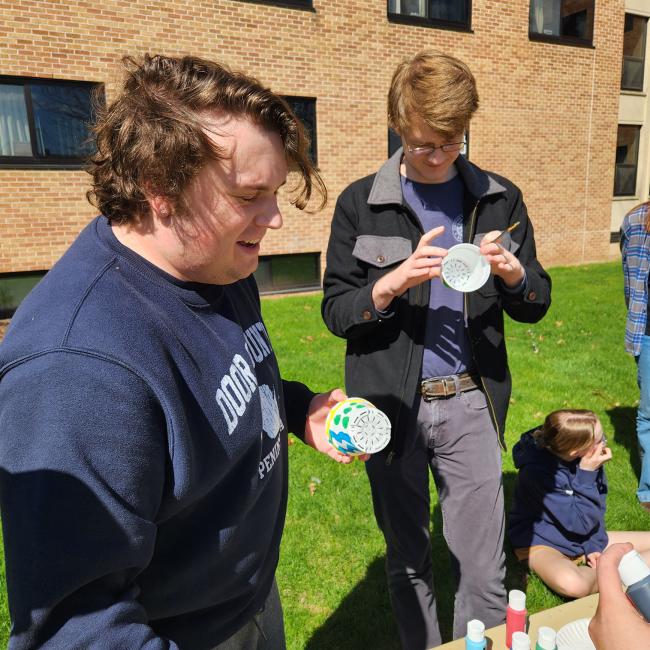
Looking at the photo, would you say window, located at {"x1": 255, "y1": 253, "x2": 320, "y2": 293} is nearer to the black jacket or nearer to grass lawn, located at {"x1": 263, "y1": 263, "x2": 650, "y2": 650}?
grass lawn, located at {"x1": 263, "y1": 263, "x2": 650, "y2": 650}

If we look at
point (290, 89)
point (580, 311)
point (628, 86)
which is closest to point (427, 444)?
point (580, 311)

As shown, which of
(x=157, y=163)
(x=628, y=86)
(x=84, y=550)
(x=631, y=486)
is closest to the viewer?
(x=84, y=550)

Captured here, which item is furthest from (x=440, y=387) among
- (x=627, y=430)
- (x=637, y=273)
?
(x=627, y=430)

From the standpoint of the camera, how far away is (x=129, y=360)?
0.99 meters

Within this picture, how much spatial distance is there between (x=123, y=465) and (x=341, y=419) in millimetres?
957

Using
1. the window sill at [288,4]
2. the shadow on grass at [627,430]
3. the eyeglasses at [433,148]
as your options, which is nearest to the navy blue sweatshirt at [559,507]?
the shadow on grass at [627,430]

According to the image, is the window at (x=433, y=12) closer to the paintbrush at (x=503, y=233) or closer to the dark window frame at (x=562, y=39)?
the dark window frame at (x=562, y=39)

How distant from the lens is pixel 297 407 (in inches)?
78.7

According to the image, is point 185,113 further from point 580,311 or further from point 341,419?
point 580,311

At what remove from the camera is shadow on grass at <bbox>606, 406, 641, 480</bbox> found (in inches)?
173

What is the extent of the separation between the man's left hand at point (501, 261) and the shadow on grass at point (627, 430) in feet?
9.25

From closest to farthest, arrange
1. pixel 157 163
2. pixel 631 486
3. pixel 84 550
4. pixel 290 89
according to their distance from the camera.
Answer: pixel 84 550 → pixel 157 163 → pixel 631 486 → pixel 290 89

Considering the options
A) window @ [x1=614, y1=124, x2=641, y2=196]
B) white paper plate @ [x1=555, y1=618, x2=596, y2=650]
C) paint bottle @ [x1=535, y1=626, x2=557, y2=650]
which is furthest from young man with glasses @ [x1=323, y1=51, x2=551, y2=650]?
window @ [x1=614, y1=124, x2=641, y2=196]

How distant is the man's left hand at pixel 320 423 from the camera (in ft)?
6.15
